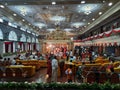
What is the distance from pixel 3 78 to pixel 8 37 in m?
7.23

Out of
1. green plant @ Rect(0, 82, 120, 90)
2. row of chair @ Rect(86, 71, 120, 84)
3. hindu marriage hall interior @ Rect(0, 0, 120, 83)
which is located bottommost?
row of chair @ Rect(86, 71, 120, 84)

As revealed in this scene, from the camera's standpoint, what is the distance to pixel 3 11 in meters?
15.5

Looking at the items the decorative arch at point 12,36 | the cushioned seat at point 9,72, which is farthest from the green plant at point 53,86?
the decorative arch at point 12,36

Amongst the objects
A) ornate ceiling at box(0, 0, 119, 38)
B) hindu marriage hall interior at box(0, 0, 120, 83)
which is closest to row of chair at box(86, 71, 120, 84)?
hindu marriage hall interior at box(0, 0, 120, 83)

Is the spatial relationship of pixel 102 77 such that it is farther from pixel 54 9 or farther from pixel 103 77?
pixel 54 9

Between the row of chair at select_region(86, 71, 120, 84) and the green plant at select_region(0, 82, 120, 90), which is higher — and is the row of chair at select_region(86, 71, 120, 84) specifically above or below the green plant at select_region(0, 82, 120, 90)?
below

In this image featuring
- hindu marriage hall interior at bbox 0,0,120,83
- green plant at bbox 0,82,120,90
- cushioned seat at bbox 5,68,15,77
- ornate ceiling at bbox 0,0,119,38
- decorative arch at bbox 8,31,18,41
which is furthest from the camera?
decorative arch at bbox 8,31,18,41

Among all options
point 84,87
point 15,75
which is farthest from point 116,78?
point 15,75

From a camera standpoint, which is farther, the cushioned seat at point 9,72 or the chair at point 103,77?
the cushioned seat at point 9,72

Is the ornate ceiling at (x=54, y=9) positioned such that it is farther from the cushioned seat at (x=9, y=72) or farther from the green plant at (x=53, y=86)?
the green plant at (x=53, y=86)

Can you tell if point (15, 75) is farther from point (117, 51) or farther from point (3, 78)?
point (117, 51)

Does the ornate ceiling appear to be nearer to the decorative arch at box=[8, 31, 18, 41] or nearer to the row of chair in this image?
the decorative arch at box=[8, 31, 18, 41]

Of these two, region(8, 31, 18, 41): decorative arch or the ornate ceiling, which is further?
region(8, 31, 18, 41): decorative arch

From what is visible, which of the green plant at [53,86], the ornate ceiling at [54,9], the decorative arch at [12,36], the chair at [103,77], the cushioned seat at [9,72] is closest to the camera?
the green plant at [53,86]
